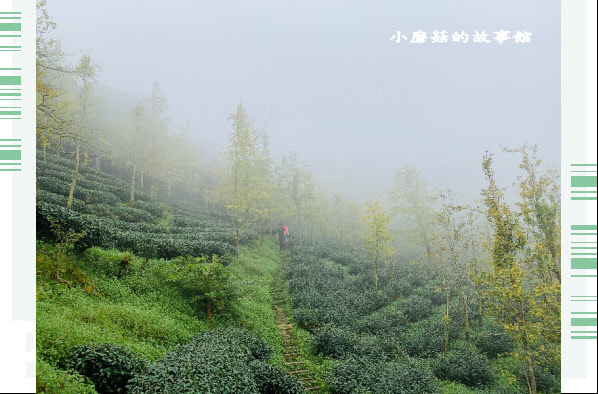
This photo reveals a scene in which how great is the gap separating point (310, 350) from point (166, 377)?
730 cm

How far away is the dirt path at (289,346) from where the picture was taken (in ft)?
31.7

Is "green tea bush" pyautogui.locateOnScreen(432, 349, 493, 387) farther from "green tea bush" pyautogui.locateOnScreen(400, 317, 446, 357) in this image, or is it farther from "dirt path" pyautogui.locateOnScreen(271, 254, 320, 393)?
"dirt path" pyautogui.locateOnScreen(271, 254, 320, 393)

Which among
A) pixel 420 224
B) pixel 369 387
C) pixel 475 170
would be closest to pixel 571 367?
pixel 369 387

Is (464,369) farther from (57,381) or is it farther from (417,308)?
(57,381)

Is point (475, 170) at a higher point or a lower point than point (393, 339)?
higher

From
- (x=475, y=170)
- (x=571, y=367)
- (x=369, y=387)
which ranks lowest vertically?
(x=369, y=387)

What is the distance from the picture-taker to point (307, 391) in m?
8.97

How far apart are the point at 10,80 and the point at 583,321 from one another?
9.13m

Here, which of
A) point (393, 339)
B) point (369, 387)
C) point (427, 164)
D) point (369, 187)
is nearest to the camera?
point (369, 387)

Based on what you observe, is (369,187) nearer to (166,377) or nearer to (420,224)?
(420,224)

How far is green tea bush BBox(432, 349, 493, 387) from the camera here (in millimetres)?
11055

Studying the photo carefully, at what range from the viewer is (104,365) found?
611cm

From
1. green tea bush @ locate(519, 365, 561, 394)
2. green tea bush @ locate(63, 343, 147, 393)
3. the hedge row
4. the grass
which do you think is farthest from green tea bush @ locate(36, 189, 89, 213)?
green tea bush @ locate(519, 365, 561, 394)

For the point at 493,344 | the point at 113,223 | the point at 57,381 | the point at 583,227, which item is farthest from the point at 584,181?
the point at 113,223
